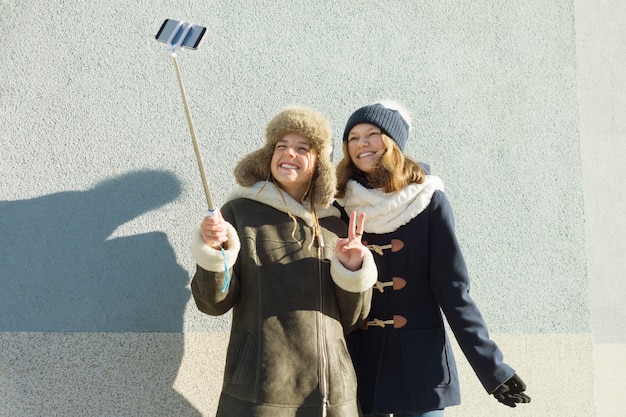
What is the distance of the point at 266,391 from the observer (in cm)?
250

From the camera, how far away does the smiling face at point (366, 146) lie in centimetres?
301

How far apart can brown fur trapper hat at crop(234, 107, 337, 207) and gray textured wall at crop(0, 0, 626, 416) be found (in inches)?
20.9

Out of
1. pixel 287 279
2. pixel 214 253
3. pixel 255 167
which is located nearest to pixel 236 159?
pixel 255 167

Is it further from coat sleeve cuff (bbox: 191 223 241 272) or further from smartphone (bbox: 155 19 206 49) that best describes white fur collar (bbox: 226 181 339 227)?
smartphone (bbox: 155 19 206 49)

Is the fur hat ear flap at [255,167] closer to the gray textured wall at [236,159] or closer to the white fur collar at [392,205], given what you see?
the white fur collar at [392,205]

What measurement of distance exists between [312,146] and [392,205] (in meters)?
0.41

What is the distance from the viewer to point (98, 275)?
3.09 meters

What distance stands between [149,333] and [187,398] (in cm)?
35

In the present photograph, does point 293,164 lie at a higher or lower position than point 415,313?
higher

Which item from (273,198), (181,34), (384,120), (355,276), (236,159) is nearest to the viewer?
(181,34)

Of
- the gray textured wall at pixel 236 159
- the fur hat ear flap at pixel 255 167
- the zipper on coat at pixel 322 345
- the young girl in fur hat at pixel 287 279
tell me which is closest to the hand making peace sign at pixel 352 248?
the young girl in fur hat at pixel 287 279

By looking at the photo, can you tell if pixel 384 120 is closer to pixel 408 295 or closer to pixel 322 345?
pixel 408 295

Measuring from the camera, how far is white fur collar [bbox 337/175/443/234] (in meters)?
2.91

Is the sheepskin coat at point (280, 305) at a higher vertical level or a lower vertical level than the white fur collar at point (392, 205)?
lower
